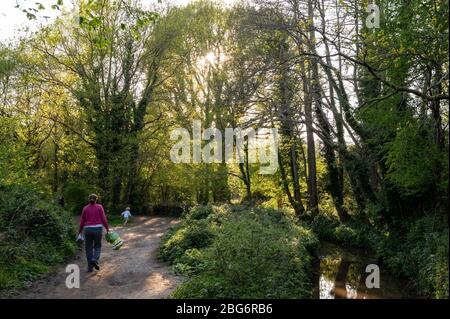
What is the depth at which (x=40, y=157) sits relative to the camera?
125ft

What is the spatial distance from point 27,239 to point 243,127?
11.8 meters

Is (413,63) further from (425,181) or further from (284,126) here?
(284,126)

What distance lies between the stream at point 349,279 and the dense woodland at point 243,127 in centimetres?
49

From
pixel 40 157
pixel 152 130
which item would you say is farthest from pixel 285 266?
pixel 40 157

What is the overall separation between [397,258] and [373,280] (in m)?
1.19

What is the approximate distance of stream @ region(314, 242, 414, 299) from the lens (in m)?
11.1

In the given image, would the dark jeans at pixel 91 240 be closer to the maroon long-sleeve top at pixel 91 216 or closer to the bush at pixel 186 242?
the maroon long-sleeve top at pixel 91 216

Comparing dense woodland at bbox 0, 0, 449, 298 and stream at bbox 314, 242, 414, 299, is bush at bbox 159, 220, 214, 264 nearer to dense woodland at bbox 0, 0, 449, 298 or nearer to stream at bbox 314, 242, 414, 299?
dense woodland at bbox 0, 0, 449, 298

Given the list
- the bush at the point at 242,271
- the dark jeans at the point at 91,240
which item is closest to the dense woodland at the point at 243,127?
the bush at the point at 242,271

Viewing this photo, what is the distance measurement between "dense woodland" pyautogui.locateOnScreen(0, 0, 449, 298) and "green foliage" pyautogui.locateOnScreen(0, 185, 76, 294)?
2.2 inches

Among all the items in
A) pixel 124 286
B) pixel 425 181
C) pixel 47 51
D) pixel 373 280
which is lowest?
pixel 373 280

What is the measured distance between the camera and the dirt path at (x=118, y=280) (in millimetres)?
8938
